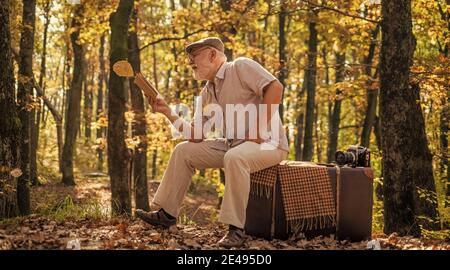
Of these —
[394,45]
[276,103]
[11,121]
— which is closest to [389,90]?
[394,45]

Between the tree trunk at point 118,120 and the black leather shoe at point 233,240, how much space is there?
4.80m

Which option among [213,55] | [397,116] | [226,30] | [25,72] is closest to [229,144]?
[213,55]

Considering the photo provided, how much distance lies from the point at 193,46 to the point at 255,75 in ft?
2.32

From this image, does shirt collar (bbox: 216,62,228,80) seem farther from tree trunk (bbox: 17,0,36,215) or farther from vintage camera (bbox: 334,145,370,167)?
tree trunk (bbox: 17,0,36,215)

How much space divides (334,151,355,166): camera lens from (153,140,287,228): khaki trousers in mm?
649

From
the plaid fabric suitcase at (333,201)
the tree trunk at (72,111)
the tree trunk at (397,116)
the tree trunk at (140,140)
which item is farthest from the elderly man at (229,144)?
the tree trunk at (72,111)

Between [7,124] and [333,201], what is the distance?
12.5 feet

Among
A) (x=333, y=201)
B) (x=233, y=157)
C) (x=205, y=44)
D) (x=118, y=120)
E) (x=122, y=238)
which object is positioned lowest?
(x=122, y=238)

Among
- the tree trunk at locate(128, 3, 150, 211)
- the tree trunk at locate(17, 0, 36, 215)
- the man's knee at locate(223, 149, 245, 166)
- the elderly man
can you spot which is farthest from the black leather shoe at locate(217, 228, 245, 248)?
the tree trunk at locate(128, 3, 150, 211)

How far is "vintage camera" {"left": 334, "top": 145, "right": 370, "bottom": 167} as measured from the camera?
18.4 feet

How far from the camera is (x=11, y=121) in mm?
6293

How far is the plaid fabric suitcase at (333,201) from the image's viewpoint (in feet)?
17.6

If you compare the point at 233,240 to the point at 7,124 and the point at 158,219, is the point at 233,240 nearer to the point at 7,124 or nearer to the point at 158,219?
the point at 158,219

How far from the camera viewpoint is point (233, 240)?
16.1ft
